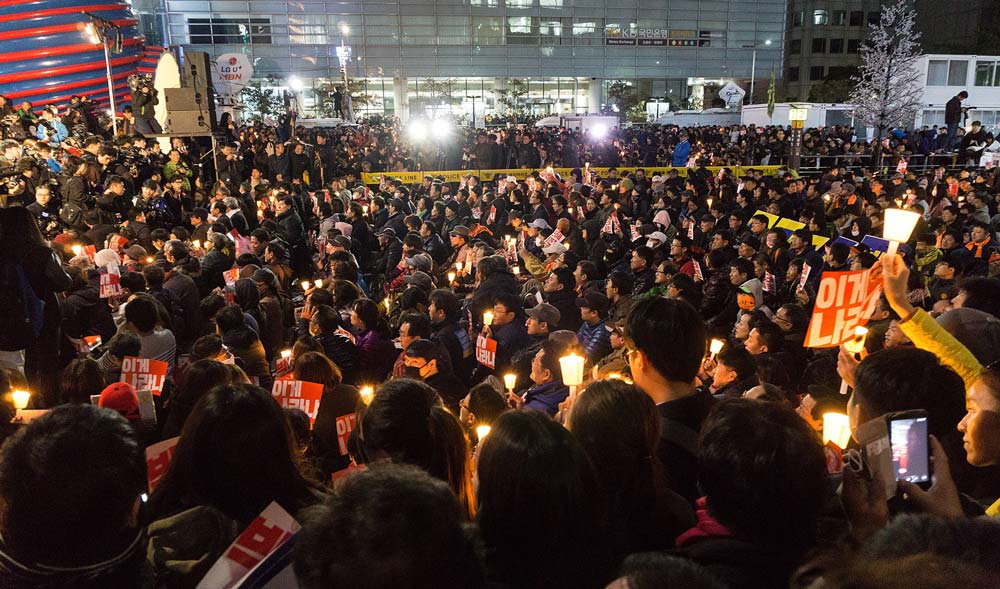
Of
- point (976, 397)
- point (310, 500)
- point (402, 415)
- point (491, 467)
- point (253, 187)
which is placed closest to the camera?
point (491, 467)

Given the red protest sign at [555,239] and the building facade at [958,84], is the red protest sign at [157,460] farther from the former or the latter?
the building facade at [958,84]

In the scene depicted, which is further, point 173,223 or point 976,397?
point 173,223

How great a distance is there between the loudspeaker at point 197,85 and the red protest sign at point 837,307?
13036mm

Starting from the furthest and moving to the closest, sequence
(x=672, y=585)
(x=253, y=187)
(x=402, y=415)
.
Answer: (x=253, y=187) → (x=402, y=415) → (x=672, y=585)

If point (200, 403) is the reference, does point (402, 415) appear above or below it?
below

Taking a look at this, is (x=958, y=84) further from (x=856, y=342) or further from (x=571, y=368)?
(x=571, y=368)

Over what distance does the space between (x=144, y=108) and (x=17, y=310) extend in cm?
1150

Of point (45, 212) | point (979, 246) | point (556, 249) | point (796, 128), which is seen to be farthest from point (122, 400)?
point (796, 128)

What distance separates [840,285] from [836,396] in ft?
2.25

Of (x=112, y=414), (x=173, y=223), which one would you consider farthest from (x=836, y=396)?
(x=173, y=223)

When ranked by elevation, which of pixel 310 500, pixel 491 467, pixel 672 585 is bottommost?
pixel 310 500

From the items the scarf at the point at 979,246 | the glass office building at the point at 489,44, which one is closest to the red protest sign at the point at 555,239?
the scarf at the point at 979,246

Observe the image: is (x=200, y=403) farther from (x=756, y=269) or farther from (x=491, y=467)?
(x=756, y=269)

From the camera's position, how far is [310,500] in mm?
2199
